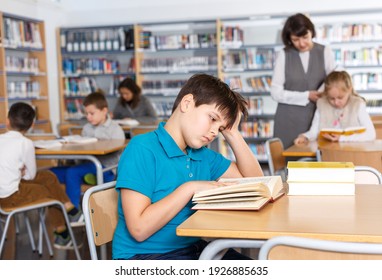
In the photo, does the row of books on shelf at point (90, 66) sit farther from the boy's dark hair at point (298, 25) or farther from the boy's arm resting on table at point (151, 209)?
the boy's arm resting on table at point (151, 209)

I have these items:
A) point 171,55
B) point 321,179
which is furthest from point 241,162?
point 171,55

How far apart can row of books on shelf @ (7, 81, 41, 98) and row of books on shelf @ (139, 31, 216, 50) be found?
1.51 metres

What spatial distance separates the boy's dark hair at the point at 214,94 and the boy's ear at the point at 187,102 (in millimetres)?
11

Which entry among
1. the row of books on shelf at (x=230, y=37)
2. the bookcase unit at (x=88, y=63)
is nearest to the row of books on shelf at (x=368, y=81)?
the row of books on shelf at (x=230, y=37)

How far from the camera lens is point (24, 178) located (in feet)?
10.8

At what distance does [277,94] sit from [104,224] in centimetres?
241

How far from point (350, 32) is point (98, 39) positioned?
337 cm

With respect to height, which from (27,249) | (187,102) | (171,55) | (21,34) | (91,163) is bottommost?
(27,249)

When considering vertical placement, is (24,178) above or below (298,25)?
below

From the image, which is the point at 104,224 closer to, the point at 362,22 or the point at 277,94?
the point at 277,94

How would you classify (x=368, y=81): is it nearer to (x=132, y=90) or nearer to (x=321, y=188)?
(x=132, y=90)

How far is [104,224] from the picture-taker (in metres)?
1.76

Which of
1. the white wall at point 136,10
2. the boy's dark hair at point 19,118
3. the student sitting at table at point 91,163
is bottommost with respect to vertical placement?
the student sitting at table at point 91,163

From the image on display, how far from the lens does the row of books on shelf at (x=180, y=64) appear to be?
748 cm
